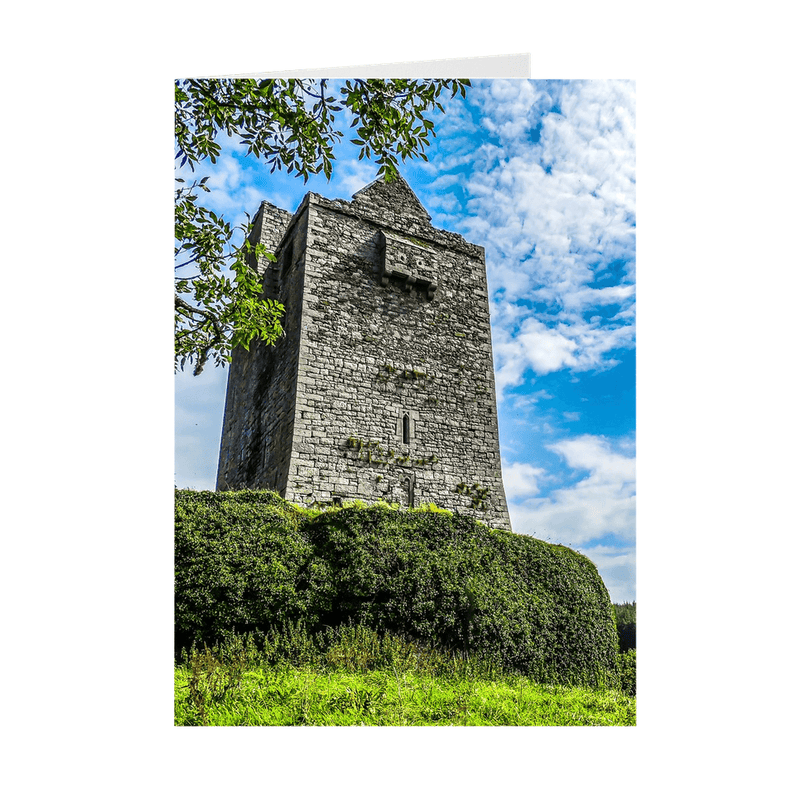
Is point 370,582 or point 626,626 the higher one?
point 370,582

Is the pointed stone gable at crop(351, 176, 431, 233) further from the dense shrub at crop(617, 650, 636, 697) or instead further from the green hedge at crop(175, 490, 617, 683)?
the dense shrub at crop(617, 650, 636, 697)

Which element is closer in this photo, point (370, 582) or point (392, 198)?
point (370, 582)

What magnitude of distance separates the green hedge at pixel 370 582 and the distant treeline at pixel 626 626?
1.50 ft

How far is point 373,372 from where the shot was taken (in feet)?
29.9

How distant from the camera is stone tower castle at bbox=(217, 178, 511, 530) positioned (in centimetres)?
843

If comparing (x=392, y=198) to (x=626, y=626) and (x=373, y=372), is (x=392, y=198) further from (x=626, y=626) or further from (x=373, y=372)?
(x=626, y=626)

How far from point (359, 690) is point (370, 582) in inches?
50.0

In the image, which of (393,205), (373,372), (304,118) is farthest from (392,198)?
(304,118)

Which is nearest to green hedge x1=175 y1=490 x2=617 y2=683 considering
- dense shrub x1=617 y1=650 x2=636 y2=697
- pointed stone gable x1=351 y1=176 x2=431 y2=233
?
dense shrub x1=617 y1=650 x2=636 y2=697

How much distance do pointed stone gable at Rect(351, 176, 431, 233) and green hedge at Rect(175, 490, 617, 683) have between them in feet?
19.7

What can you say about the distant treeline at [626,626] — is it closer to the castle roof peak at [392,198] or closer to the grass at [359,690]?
the grass at [359,690]

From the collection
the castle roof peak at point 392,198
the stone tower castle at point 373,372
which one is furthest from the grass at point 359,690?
the castle roof peak at point 392,198

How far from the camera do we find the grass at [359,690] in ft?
13.5

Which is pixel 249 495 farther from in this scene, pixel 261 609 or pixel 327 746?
pixel 327 746
